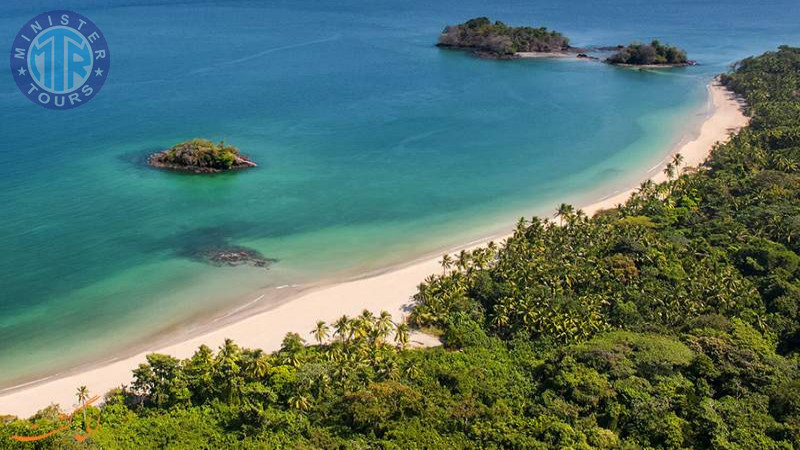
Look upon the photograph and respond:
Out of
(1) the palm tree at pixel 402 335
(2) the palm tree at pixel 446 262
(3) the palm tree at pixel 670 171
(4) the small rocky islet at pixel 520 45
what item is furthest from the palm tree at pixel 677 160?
(4) the small rocky islet at pixel 520 45

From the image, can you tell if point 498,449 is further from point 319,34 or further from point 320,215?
point 319,34

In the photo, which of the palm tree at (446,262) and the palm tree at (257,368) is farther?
the palm tree at (446,262)

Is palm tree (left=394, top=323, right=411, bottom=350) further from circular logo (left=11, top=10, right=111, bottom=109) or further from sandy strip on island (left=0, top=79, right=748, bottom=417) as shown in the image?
circular logo (left=11, top=10, right=111, bottom=109)

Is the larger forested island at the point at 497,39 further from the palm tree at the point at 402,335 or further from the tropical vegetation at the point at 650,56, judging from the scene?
the palm tree at the point at 402,335

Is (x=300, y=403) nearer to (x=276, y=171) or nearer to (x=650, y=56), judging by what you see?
(x=276, y=171)

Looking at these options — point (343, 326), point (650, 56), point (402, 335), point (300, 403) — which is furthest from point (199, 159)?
point (650, 56)

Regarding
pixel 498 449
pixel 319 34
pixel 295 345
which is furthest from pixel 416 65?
pixel 498 449
